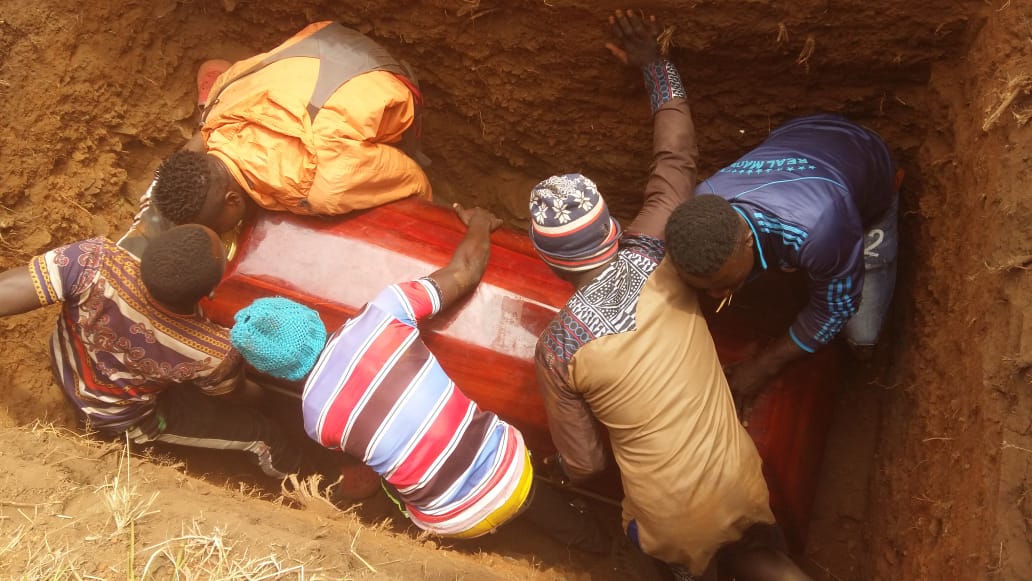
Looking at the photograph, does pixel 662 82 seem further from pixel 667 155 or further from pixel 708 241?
pixel 708 241

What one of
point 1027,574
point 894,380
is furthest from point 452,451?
point 894,380

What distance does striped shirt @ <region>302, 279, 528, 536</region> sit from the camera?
2.15 m

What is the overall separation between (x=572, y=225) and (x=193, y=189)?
4.39 ft

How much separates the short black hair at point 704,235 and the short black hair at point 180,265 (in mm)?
1432

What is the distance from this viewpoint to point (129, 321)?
7.60ft

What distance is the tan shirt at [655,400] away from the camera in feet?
6.54

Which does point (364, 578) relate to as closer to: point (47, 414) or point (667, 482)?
point (667, 482)

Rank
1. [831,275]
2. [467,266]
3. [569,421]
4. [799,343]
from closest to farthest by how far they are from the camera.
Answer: [831,275] < [569,421] < [799,343] < [467,266]

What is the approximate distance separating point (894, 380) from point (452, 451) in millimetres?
1782

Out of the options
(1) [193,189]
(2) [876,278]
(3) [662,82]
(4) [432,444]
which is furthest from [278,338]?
(2) [876,278]

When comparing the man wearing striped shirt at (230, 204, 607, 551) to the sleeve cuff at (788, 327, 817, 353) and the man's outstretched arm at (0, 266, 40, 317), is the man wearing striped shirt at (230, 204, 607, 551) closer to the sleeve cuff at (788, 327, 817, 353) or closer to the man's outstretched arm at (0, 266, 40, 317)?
the man's outstretched arm at (0, 266, 40, 317)

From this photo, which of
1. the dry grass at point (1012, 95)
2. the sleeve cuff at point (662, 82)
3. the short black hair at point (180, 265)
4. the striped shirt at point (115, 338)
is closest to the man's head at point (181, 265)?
the short black hair at point (180, 265)

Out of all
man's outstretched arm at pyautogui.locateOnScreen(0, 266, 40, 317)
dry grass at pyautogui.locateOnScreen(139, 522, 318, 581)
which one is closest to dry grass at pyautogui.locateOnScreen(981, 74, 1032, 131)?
dry grass at pyautogui.locateOnScreen(139, 522, 318, 581)

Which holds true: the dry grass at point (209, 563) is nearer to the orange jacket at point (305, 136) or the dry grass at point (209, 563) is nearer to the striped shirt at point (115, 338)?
the striped shirt at point (115, 338)
